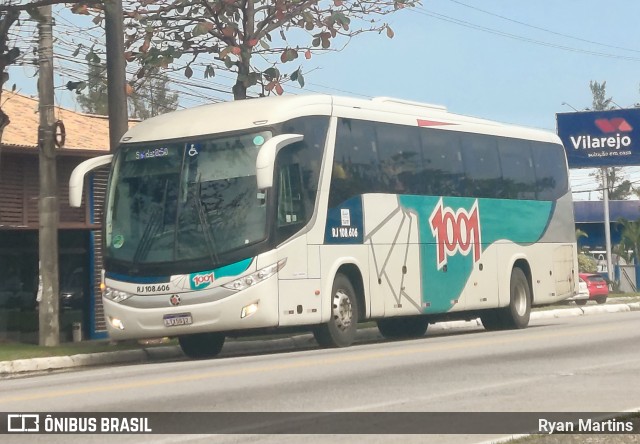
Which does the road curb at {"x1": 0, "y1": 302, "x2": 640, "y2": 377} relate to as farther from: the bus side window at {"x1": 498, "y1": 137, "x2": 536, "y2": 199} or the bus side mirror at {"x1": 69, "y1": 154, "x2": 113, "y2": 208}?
the bus side window at {"x1": 498, "y1": 137, "x2": 536, "y2": 199}

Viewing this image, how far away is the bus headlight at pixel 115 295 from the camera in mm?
18859

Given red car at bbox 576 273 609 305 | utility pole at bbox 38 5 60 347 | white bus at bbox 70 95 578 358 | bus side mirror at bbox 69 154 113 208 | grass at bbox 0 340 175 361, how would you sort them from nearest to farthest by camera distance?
1. white bus at bbox 70 95 578 358
2. bus side mirror at bbox 69 154 113 208
3. grass at bbox 0 340 175 361
4. utility pole at bbox 38 5 60 347
5. red car at bbox 576 273 609 305

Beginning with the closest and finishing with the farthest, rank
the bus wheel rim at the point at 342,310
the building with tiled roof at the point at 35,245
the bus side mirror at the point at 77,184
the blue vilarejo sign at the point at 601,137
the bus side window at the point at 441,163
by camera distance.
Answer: the bus side mirror at the point at 77,184 < the bus wheel rim at the point at 342,310 < the bus side window at the point at 441,163 < the building with tiled roof at the point at 35,245 < the blue vilarejo sign at the point at 601,137

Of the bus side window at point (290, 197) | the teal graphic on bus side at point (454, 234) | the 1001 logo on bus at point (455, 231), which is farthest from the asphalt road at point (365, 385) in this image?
the 1001 logo on bus at point (455, 231)

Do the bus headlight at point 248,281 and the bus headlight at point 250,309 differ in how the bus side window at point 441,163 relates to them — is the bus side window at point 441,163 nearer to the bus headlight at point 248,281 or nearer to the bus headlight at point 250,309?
the bus headlight at point 248,281

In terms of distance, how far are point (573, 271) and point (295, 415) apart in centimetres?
1731

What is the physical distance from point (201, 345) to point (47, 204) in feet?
13.1

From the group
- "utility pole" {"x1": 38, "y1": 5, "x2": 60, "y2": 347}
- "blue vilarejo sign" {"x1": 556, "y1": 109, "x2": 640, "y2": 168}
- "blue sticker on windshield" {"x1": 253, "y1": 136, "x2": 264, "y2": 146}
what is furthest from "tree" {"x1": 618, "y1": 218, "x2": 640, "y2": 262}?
"blue sticker on windshield" {"x1": 253, "y1": 136, "x2": 264, "y2": 146}

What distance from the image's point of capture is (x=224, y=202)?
727 inches

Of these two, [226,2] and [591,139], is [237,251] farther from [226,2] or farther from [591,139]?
[591,139]

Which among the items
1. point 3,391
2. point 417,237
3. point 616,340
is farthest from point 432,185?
point 3,391

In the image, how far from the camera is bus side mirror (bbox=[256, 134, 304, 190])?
17.5m

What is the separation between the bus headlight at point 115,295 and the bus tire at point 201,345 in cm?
182

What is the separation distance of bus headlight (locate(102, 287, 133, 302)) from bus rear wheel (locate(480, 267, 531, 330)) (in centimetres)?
872
